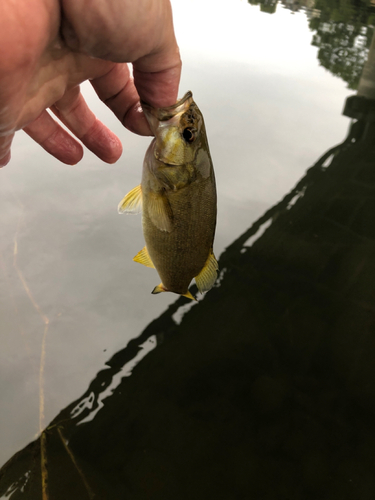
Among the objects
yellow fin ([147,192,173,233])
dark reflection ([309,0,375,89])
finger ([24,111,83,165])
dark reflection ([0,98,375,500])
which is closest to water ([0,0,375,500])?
dark reflection ([0,98,375,500])

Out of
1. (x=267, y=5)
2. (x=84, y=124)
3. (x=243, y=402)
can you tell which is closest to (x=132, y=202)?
(x=84, y=124)

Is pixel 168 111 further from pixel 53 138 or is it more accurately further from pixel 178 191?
pixel 53 138

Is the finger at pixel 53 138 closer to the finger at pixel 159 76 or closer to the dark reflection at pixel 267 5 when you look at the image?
the finger at pixel 159 76

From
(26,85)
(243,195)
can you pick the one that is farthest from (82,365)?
(243,195)

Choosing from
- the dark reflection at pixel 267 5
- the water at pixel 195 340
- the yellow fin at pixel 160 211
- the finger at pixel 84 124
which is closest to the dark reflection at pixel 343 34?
the dark reflection at pixel 267 5

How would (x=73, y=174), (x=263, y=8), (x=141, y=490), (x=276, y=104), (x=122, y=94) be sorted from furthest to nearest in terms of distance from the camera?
1. (x=263, y=8)
2. (x=276, y=104)
3. (x=73, y=174)
4. (x=141, y=490)
5. (x=122, y=94)

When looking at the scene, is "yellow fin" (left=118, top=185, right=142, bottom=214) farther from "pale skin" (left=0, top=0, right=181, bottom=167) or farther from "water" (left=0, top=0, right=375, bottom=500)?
"water" (left=0, top=0, right=375, bottom=500)

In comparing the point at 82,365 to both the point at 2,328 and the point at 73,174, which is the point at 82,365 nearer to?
the point at 2,328
